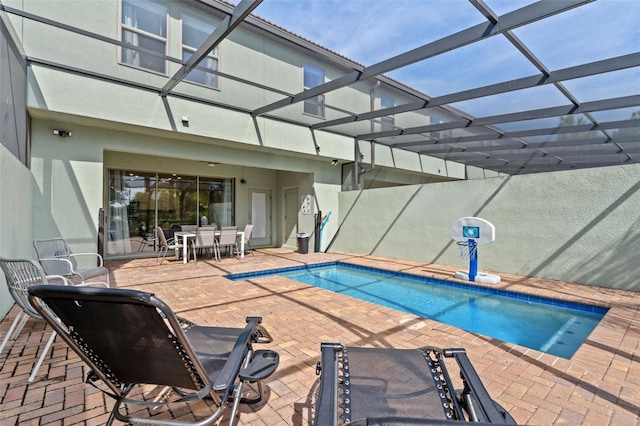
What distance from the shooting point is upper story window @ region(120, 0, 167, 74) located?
21.6 feet

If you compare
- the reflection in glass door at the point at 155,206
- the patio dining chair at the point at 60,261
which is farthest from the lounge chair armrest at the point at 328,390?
the reflection in glass door at the point at 155,206

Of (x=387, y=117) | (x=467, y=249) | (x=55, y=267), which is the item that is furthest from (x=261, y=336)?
(x=387, y=117)

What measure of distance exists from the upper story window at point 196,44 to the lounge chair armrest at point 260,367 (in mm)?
6955

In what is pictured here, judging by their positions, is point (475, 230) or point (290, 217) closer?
point (475, 230)

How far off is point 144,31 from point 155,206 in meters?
4.83

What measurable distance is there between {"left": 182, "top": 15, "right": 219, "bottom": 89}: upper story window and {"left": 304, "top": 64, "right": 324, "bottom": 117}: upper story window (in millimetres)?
2686

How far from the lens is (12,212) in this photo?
4051 millimetres

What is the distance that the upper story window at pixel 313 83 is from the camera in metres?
9.32

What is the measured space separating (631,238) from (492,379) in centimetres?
510

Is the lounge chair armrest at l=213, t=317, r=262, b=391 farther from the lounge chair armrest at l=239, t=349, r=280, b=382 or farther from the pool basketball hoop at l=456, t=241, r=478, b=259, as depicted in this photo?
the pool basketball hoop at l=456, t=241, r=478, b=259

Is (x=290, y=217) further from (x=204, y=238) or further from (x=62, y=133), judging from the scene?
(x=62, y=133)

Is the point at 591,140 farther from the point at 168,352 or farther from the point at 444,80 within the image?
the point at 168,352

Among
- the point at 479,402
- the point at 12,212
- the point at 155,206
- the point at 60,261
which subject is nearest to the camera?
the point at 479,402

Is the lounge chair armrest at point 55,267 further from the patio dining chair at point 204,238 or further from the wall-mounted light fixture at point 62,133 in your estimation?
the patio dining chair at point 204,238
